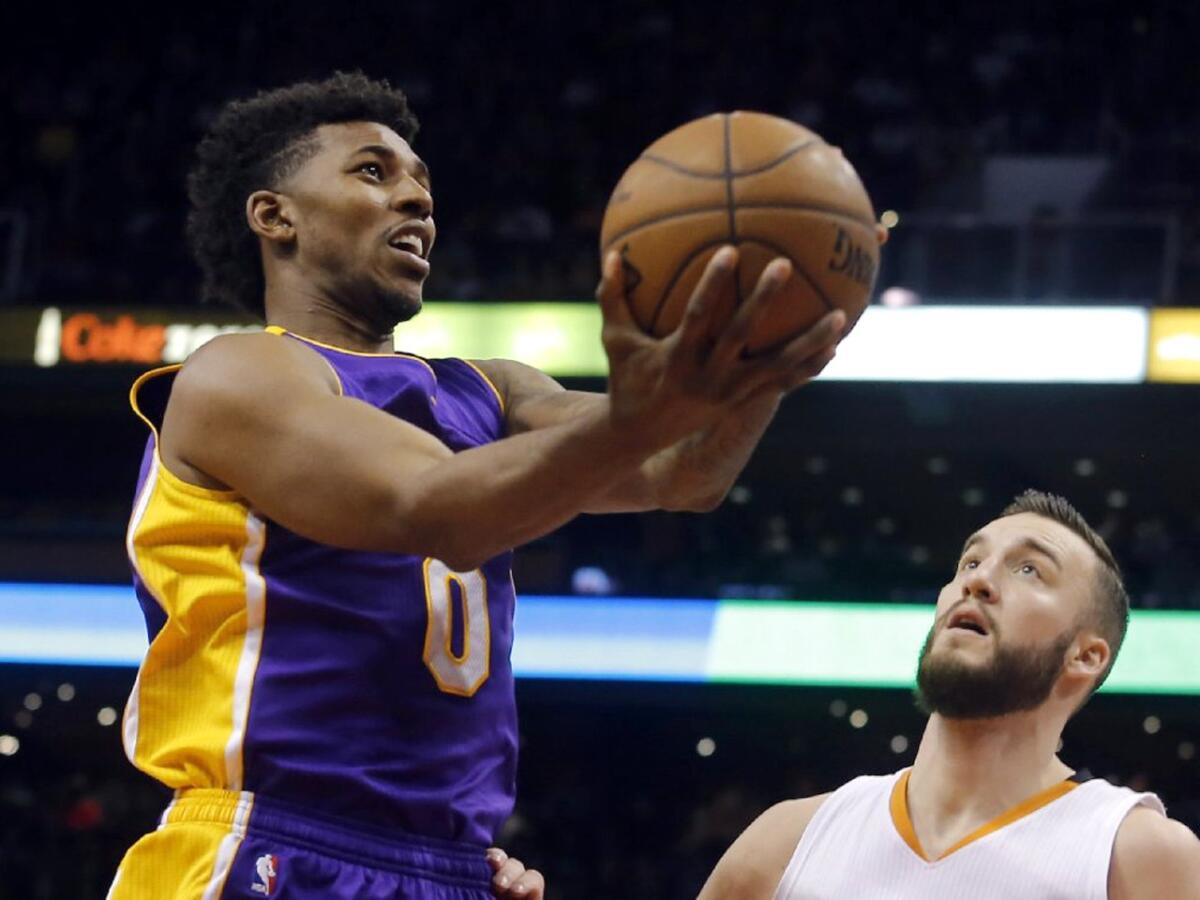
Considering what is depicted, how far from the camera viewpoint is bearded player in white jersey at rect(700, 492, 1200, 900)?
2738mm

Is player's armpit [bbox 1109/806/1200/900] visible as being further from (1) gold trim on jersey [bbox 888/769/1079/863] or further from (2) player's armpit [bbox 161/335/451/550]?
(2) player's armpit [bbox 161/335/451/550]

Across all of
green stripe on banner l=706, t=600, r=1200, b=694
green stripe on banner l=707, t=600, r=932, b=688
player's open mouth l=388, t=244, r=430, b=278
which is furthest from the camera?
green stripe on banner l=707, t=600, r=932, b=688

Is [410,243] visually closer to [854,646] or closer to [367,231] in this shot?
[367,231]

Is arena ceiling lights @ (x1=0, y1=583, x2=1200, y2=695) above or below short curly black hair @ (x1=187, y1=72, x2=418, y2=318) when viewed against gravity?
below

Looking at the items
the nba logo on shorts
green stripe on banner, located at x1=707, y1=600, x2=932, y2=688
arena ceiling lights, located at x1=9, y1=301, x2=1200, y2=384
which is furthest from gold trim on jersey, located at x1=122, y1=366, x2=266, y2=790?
green stripe on banner, located at x1=707, y1=600, x2=932, y2=688

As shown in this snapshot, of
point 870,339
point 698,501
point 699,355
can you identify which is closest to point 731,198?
point 699,355

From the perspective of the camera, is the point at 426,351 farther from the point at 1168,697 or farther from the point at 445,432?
the point at 445,432

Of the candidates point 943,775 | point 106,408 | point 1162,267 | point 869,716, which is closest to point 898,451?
point 869,716

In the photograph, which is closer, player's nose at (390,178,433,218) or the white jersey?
player's nose at (390,178,433,218)

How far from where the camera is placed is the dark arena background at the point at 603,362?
429 inches

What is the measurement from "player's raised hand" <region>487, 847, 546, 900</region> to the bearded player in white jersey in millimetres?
628

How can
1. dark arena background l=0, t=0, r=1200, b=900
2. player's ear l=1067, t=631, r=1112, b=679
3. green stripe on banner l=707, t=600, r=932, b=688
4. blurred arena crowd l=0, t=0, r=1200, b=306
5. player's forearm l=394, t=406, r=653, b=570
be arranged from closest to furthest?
player's forearm l=394, t=406, r=653, b=570 → player's ear l=1067, t=631, r=1112, b=679 → green stripe on banner l=707, t=600, r=932, b=688 → dark arena background l=0, t=0, r=1200, b=900 → blurred arena crowd l=0, t=0, r=1200, b=306

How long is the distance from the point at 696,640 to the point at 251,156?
8291 millimetres

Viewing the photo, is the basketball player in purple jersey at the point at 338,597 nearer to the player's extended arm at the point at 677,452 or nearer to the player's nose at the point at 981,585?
the player's extended arm at the point at 677,452
